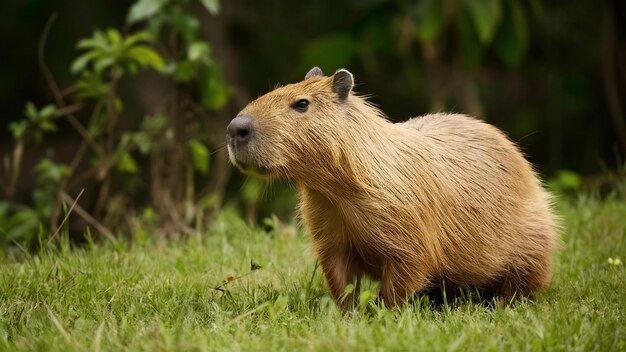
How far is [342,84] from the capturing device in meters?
4.10

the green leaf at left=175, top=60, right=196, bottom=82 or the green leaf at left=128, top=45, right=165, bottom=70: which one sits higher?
the green leaf at left=128, top=45, right=165, bottom=70

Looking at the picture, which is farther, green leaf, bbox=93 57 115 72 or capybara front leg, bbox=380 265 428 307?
green leaf, bbox=93 57 115 72

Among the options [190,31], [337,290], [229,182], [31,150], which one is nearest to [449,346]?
[337,290]

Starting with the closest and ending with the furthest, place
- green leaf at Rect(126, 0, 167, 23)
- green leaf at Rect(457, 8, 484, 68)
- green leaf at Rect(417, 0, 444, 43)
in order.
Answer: green leaf at Rect(126, 0, 167, 23), green leaf at Rect(417, 0, 444, 43), green leaf at Rect(457, 8, 484, 68)

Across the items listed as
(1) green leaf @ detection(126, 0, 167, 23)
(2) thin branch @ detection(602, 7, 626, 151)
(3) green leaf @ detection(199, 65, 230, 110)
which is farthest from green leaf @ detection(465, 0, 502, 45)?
(1) green leaf @ detection(126, 0, 167, 23)


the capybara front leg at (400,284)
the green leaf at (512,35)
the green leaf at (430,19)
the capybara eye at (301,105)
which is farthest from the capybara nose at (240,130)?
the green leaf at (512,35)

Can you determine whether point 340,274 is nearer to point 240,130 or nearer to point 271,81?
point 240,130

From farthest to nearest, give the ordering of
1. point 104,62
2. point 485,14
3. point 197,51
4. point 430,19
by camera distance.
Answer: point 430,19
point 485,14
point 197,51
point 104,62

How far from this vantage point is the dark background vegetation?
6488 millimetres

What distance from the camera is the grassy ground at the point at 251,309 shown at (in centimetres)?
318

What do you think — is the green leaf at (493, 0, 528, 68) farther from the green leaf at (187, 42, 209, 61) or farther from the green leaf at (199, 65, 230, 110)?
the green leaf at (187, 42, 209, 61)

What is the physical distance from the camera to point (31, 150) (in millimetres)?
11695

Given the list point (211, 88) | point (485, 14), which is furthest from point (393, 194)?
point (485, 14)

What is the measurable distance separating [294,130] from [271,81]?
6.86 m
